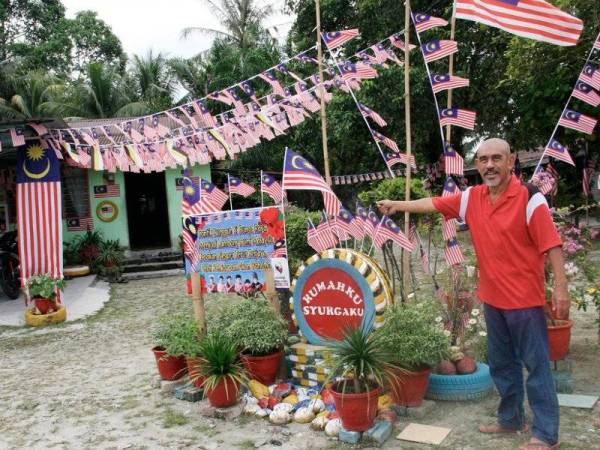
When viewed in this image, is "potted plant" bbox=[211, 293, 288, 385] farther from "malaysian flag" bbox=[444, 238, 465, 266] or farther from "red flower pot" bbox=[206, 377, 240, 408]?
"malaysian flag" bbox=[444, 238, 465, 266]

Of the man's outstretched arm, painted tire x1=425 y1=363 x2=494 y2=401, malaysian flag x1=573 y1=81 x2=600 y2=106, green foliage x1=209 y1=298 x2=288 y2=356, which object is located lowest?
Answer: painted tire x1=425 y1=363 x2=494 y2=401

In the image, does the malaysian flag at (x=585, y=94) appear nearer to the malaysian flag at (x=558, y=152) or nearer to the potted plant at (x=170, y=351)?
the malaysian flag at (x=558, y=152)

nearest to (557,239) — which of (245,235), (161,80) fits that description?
(245,235)

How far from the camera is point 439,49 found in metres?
5.18

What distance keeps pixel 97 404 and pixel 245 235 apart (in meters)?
2.08

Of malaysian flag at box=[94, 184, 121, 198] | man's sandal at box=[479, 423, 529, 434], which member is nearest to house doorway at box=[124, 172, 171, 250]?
malaysian flag at box=[94, 184, 121, 198]

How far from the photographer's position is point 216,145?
9.25m

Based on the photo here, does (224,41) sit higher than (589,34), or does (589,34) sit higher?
(224,41)

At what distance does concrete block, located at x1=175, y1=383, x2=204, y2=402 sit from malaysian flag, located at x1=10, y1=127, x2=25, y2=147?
16.2 feet

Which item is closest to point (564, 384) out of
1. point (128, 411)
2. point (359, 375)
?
point (359, 375)

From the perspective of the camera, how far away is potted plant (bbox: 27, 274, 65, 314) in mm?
8648

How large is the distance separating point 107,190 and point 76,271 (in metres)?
2.57

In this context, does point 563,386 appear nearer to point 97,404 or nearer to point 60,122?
point 97,404

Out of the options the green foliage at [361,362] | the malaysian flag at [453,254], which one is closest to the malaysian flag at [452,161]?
the malaysian flag at [453,254]
